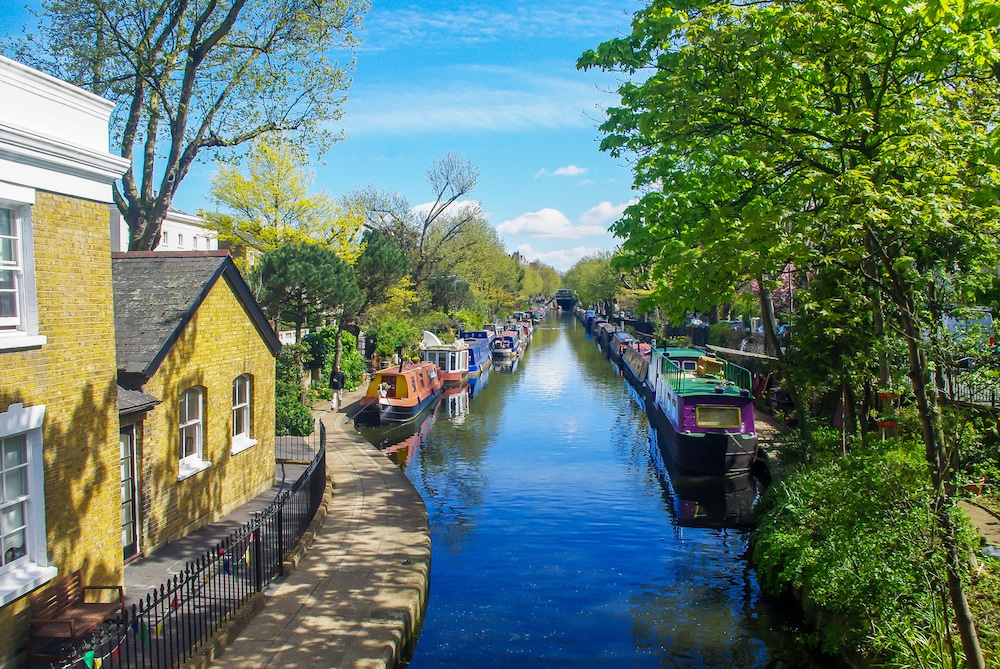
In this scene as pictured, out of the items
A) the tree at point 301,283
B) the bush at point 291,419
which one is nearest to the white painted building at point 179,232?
the tree at point 301,283

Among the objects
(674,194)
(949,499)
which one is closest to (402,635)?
(949,499)

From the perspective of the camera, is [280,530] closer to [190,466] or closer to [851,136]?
[190,466]

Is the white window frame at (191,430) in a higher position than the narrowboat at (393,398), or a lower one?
higher

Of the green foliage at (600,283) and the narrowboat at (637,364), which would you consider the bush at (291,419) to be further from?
the green foliage at (600,283)

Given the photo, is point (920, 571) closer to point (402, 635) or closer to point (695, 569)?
point (402, 635)

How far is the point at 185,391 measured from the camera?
1345 centimetres

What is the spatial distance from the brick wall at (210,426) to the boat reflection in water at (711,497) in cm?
1078

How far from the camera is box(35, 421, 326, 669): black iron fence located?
25.6 feet

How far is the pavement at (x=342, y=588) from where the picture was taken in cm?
951

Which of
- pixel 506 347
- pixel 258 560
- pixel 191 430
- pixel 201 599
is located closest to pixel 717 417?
pixel 191 430

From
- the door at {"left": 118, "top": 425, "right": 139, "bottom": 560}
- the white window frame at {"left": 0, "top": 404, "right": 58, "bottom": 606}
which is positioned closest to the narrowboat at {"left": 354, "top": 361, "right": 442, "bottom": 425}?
the door at {"left": 118, "top": 425, "right": 139, "bottom": 560}

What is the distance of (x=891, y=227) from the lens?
25.7 feet

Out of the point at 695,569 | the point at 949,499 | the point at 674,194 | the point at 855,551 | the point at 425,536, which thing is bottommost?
the point at 695,569

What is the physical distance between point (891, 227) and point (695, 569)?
32.6 ft
